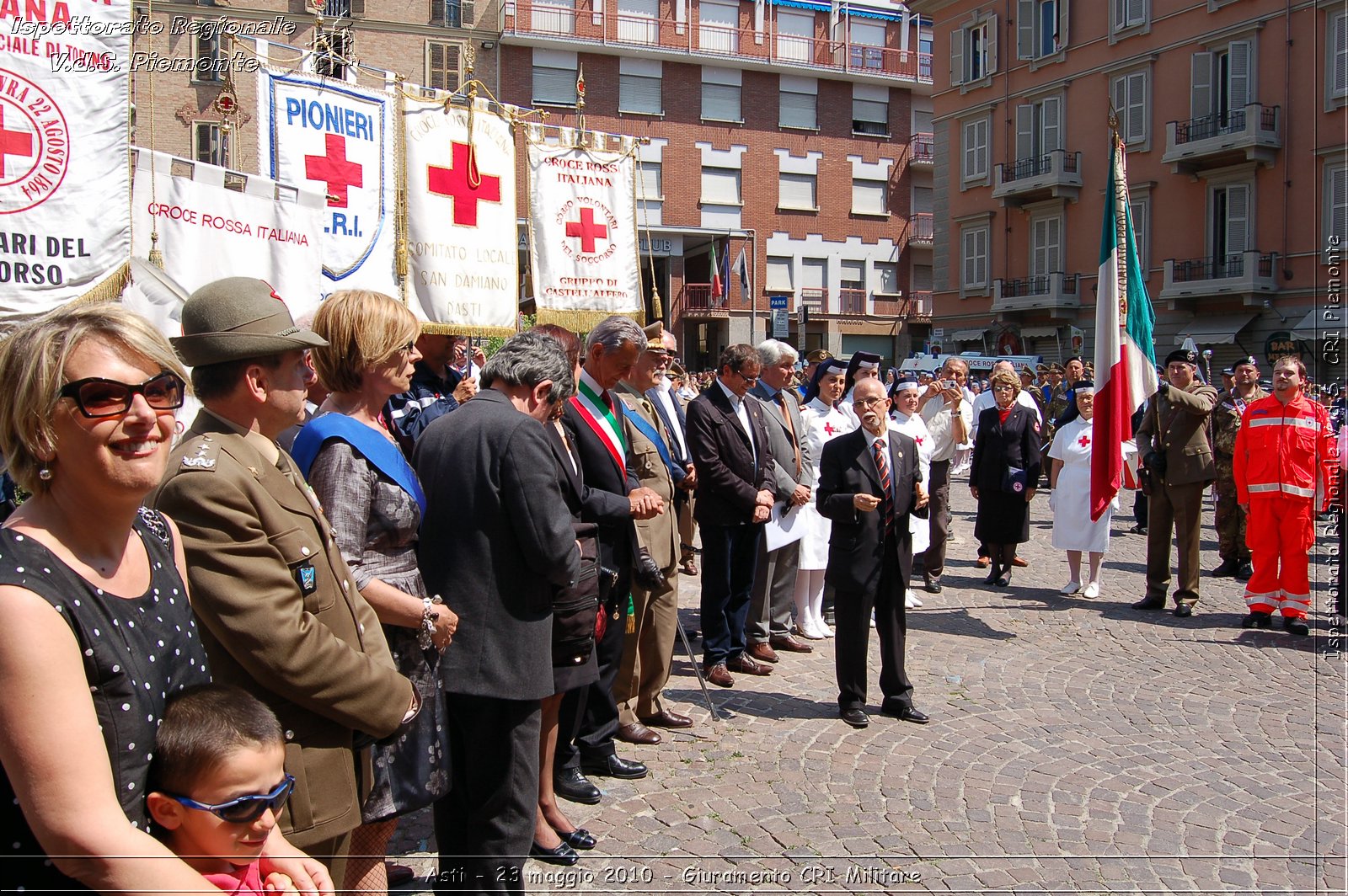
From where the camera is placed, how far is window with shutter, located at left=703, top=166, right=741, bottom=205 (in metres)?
39.6

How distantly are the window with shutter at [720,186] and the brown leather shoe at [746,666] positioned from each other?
35013 mm

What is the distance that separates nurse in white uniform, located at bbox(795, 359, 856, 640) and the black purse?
351 centimetres

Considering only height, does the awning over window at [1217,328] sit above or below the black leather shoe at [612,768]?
above

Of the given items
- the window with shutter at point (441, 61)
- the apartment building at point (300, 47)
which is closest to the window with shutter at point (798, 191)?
the apartment building at point (300, 47)

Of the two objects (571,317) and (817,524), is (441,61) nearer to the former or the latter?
(571,317)

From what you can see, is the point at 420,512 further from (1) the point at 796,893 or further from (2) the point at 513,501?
(1) the point at 796,893

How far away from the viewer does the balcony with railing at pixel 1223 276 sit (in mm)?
26938

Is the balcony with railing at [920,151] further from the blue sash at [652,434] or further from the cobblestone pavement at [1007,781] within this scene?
the blue sash at [652,434]

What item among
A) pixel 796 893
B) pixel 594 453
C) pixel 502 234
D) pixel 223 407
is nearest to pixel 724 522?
pixel 594 453

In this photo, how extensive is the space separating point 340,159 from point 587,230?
6.30ft

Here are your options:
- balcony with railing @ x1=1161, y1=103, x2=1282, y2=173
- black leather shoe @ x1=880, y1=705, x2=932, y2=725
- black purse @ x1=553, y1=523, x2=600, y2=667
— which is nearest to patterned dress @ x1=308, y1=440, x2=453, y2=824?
black purse @ x1=553, y1=523, x2=600, y2=667

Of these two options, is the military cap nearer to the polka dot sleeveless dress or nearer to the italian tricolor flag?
the polka dot sleeveless dress

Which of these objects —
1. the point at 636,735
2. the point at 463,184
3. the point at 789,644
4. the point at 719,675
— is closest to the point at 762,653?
the point at 789,644

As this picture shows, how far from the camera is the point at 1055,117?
32.8 meters
